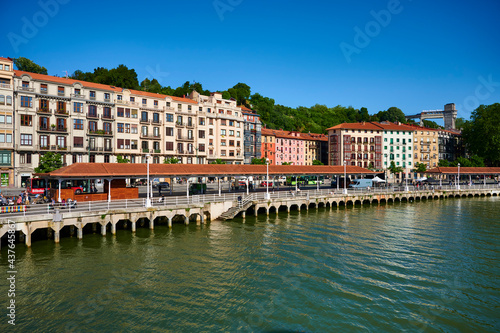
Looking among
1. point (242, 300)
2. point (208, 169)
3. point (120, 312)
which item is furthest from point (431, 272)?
point (208, 169)

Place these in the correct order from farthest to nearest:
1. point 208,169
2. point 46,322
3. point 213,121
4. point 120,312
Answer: point 213,121 < point 208,169 < point 120,312 < point 46,322

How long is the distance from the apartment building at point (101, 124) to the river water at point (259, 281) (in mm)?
38739

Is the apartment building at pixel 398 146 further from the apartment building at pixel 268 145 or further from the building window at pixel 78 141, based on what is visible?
the building window at pixel 78 141

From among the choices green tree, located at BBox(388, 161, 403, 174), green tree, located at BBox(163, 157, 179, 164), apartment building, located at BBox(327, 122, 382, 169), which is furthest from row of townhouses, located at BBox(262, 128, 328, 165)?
green tree, located at BBox(163, 157, 179, 164)

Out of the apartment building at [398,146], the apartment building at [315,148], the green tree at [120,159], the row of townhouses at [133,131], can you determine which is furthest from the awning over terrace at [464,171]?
the green tree at [120,159]

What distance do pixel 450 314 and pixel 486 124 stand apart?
4737 inches

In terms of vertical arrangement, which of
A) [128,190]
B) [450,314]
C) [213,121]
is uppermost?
[213,121]

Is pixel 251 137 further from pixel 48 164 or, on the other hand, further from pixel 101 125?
pixel 48 164

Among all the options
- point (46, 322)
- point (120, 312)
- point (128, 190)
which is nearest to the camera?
point (46, 322)

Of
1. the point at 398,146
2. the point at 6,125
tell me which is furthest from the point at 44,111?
the point at 398,146

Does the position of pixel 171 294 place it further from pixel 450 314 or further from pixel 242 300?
pixel 450 314

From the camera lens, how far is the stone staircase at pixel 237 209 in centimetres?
4141

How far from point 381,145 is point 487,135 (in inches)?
1371

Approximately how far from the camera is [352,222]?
42594 millimetres
